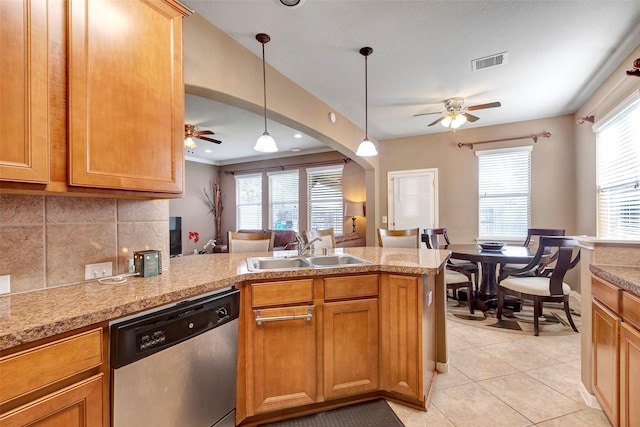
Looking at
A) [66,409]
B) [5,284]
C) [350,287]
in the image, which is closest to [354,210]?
[350,287]

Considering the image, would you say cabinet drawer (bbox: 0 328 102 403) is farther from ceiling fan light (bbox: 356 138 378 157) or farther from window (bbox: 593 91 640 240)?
window (bbox: 593 91 640 240)

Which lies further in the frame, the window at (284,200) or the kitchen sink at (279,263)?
the window at (284,200)

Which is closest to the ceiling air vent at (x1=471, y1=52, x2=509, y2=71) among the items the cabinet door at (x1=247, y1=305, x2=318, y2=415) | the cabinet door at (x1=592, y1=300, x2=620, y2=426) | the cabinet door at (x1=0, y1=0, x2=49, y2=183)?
the cabinet door at (x1=592, y1=300, x2=620, y2=426)

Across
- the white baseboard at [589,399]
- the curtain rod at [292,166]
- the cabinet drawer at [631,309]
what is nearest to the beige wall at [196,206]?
the curtain rod at [292,166]

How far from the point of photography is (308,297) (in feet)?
5.88

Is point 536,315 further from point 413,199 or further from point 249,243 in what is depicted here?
point 249,243

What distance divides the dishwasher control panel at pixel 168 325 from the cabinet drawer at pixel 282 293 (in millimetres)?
134

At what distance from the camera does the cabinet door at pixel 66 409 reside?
33.7 inches

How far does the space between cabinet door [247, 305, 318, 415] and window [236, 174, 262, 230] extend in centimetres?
618

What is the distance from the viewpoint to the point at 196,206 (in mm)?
7719

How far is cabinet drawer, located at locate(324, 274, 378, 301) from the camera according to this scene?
183 centimetres

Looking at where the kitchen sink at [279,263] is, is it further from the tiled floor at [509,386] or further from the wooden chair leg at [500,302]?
the wooden chair leg at [500,302]

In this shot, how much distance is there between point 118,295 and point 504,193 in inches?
217

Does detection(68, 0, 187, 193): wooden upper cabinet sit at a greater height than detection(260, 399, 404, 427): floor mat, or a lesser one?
greater
